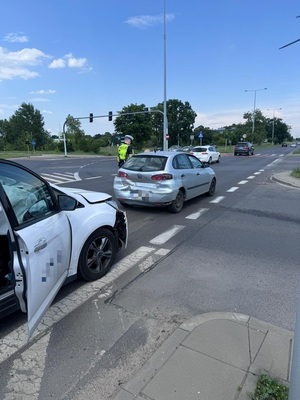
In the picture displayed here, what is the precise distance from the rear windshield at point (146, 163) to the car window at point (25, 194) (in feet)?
13.5

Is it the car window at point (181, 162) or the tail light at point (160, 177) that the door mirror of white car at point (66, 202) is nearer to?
the tail light at point (160, 177)

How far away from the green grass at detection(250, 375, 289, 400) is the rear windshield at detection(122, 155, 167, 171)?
5167mm

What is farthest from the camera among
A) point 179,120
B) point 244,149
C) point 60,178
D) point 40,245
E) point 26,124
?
point 179,120

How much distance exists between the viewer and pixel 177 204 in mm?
7070

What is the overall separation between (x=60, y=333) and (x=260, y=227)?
4608 mm

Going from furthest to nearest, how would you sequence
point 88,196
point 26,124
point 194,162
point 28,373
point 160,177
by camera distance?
point 26,124, point 194,162, point 160,177, point 88,196, point 28,373

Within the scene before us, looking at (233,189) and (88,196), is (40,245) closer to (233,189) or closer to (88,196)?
(88,196)

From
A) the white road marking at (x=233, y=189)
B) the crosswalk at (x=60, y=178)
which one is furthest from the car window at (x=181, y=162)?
the crosswalk at (x=60, y=178)

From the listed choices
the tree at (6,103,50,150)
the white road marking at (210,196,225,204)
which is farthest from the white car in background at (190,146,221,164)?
the tree at (6,103,50,150)

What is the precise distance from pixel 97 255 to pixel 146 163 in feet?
12.4

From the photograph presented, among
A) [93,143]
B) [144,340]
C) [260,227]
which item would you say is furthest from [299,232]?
[93,143]

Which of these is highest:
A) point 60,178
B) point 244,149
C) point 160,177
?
point 244,149

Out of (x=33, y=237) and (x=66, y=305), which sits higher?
(x=33, y=237)

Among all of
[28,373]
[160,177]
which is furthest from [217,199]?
[28,373]
